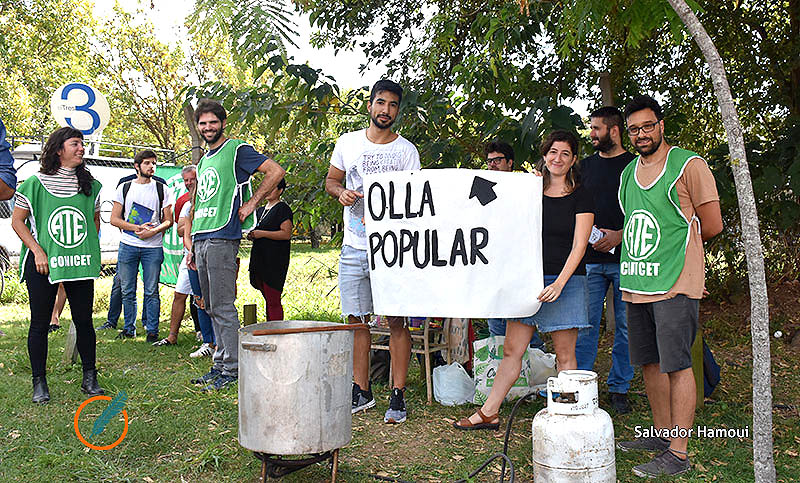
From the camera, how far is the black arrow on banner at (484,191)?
13.2ft

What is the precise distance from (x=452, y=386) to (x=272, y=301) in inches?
83.0

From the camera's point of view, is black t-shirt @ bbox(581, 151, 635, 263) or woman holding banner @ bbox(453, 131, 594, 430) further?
black t-shirt @ bbox(581, 151, 635, 263)

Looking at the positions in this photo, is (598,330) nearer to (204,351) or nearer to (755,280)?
(755,280)

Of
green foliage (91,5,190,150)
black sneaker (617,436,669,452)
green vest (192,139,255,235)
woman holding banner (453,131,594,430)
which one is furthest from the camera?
green foliage (91,5,190,150)

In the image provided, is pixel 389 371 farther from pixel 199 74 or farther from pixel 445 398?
pixel 199 74

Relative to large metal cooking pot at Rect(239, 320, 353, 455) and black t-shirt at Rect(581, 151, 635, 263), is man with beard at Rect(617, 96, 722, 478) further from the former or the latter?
large metal cooking pot at Rect(239, 320, 353, 455)

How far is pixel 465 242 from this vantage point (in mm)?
4035

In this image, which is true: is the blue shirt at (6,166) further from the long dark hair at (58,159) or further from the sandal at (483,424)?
the sandal at (483,424)

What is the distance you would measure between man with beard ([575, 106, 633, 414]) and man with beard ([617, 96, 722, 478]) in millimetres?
989

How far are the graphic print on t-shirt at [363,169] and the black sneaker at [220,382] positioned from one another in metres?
1.67

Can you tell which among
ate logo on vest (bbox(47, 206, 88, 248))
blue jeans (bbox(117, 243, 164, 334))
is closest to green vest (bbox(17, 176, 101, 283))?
ate logo on vest (bbox(47, 206, 88, 248))

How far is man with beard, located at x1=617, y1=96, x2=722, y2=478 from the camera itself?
3496 millimetres

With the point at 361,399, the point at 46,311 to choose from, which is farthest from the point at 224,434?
the point at 46,311

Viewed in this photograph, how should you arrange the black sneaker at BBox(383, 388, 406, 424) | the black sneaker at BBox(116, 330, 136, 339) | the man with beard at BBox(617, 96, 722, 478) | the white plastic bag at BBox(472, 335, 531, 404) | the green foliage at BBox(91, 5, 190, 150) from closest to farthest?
1. the man with beard at BBox(617, 96, 722, 478)
2. the black sneaker at BBox(383, 388, 406, 424)
3. the white plastic bag at BBox(472, 335, 531, 404)
4. the black sneaker at BBox(116, 330, 136, 339)
5. the green foliage at BBox(91, 5, 190, 150)
